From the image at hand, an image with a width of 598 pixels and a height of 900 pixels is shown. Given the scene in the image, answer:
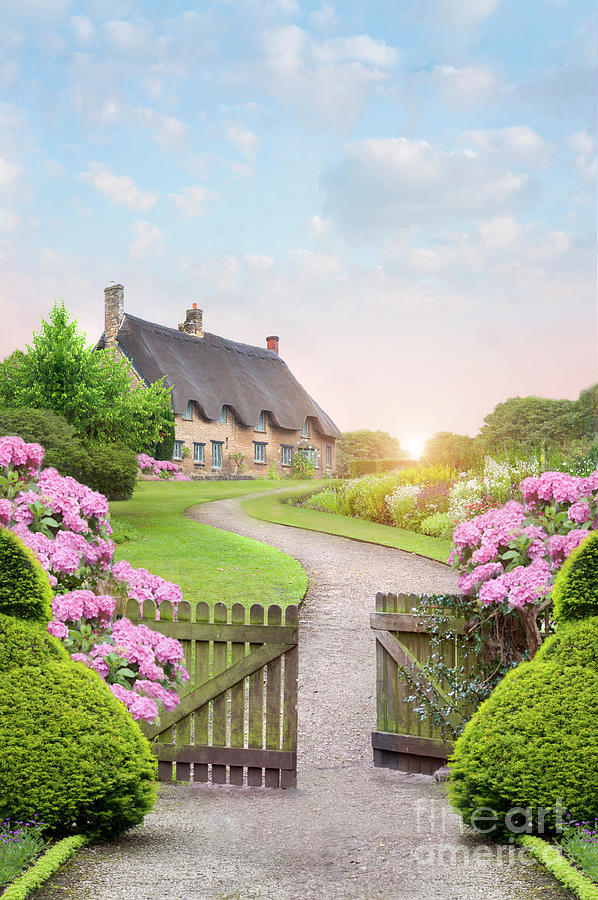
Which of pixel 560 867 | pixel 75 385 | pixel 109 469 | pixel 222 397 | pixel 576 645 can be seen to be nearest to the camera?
pixel 560 867

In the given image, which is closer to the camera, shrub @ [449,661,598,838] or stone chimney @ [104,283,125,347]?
shrub @ [449,661,598,838]

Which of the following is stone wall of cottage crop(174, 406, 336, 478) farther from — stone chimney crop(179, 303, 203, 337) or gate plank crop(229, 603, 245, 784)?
gate plank crop(229, 603, 245, 784)

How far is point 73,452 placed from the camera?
17000 millimetres

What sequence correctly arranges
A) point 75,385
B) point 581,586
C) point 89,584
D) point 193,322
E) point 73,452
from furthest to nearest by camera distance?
point 193,322
point 75,385
point 73,452
point 89,584
point 581,586

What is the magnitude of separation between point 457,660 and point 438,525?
12412mm

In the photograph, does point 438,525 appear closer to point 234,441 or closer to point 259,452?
point 234,441

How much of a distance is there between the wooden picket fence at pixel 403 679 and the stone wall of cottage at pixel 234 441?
3191 centimetres

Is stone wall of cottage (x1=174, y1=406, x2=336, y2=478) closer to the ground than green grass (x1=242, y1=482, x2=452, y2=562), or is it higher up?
higher up

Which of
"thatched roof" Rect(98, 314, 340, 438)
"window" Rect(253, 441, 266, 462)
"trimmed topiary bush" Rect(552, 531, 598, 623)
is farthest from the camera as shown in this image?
"window" Rect(253, 441, 266, 462)

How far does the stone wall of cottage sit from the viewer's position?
1543 inches

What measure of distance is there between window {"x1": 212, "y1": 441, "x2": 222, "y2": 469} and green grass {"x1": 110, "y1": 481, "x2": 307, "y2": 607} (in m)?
17.7

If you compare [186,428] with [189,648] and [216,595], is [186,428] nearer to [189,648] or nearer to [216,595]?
[216,595]

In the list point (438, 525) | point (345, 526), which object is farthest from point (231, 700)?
point (345, 526)

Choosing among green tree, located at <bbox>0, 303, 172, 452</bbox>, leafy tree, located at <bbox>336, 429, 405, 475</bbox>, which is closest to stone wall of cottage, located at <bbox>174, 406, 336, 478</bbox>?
leafy tree, located at <bbox>336, 429, 405, 475</bbox>
